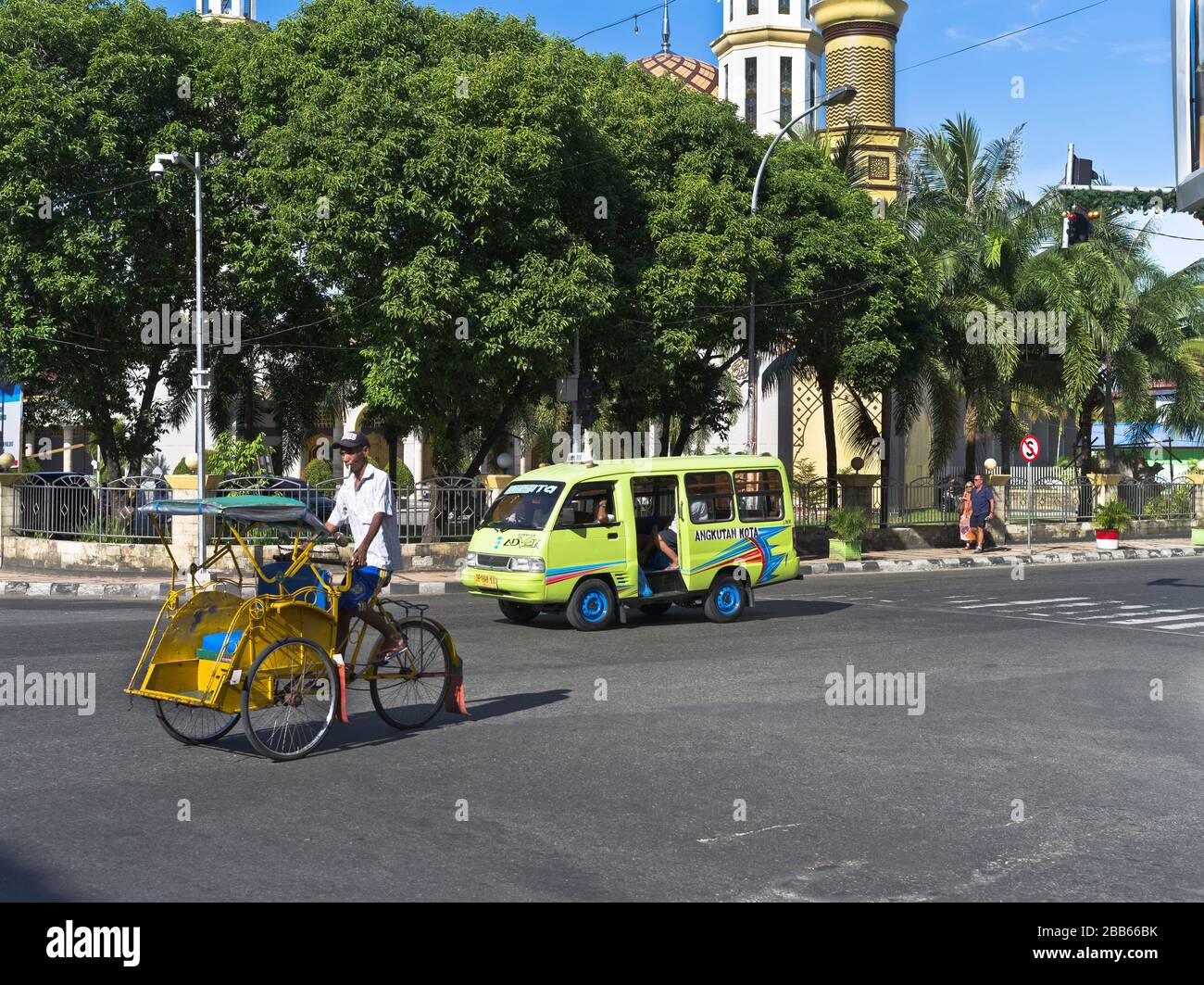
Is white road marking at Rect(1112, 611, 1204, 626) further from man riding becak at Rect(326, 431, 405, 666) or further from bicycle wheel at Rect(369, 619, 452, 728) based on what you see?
man riding becak at Rect(326, 431, 405, 666)

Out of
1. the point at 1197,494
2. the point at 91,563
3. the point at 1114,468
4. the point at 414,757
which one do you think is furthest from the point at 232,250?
the point at 1197,494

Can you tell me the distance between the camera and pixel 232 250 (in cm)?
2733

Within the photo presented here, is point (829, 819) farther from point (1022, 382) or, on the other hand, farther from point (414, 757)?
point (1022, 382)

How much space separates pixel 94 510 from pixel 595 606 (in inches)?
489

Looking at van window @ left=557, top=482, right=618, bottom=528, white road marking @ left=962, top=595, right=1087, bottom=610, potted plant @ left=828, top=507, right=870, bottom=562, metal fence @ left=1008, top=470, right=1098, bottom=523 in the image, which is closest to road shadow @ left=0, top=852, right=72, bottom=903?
van window @ left=557, top=482, right=618, bottom=528

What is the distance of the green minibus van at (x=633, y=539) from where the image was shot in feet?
49.4

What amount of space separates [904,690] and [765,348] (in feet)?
73.9

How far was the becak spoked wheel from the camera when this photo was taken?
7656mm

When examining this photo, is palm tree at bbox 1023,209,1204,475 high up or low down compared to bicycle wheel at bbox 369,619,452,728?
up

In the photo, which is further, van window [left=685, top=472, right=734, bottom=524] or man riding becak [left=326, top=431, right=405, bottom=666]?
van window [left=685, top=472, right=734, bottom=524]

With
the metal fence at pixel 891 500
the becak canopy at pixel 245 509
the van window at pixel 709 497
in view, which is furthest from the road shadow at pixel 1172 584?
the becak canopy at pixel 245 509

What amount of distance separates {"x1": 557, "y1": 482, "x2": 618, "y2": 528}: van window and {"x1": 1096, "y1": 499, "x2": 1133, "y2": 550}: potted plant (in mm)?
21565

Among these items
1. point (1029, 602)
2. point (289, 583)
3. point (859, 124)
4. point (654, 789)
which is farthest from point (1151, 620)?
point (859, 124)

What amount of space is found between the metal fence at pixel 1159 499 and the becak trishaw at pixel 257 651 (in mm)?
33883
